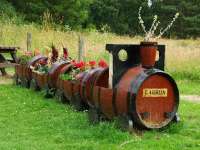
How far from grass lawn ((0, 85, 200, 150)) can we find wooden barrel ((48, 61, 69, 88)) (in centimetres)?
134

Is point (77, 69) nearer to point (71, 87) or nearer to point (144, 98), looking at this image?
point (71, 87)

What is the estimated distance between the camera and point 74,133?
26.9 feet

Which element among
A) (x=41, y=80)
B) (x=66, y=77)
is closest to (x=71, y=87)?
(x=66, y=77)

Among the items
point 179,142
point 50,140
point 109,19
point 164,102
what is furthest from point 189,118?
point 109,19

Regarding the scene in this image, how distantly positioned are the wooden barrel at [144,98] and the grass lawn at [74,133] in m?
0.20

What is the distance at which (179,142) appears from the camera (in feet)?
25.0

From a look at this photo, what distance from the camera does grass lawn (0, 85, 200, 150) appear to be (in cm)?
748

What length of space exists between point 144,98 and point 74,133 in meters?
1.07

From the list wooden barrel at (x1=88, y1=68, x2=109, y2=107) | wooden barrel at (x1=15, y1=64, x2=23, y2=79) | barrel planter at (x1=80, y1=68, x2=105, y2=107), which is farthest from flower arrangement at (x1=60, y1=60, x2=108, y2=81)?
wooden barrel at (x1=15, y1=64, x2=23, y2=79)

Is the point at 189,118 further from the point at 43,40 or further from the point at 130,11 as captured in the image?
the point at 130,11

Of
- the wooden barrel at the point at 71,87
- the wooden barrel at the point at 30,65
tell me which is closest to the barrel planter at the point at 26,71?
the wooden barrel at the point at 30,65

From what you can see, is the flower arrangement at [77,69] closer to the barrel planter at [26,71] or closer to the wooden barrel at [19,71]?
the barrel planter at [26,71]

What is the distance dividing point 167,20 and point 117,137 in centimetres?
5917

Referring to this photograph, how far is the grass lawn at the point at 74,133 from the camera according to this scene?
7.48 meters
